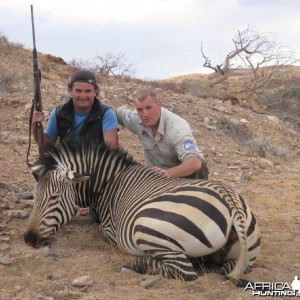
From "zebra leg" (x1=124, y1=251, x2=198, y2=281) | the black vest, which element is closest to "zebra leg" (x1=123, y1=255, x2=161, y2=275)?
"zebra leg" (x1=124, y1=251, x2=198, y2=281)

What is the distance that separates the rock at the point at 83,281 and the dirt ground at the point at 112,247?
3 cm

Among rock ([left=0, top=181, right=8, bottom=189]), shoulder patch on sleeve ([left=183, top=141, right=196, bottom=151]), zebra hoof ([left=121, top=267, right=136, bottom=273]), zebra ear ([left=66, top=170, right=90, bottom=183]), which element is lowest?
zebra hoof ([left=121, top=267, right=136, bottom=273])

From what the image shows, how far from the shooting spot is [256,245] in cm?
348

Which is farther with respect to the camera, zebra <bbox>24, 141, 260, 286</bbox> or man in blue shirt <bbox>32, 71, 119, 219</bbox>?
man in blue shirt <bbox>32, 71, 119, 219</bbox>

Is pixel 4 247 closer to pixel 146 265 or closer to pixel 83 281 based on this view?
pixel 83 281

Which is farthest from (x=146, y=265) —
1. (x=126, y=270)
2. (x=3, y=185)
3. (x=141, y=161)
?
(x=141, y=161)

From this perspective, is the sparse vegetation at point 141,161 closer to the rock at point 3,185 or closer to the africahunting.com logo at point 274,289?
the rock at point 3,185

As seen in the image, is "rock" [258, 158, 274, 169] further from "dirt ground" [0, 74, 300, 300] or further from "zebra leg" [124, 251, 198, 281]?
"zebra leg" [124, 251, 198, 281]

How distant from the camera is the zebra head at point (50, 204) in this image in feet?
12.4

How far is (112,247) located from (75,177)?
0.68 m

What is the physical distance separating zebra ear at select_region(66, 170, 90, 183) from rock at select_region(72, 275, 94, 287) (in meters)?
0.86

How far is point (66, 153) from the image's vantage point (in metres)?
4.05

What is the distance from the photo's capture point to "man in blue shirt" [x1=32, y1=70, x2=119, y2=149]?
4.81 meters

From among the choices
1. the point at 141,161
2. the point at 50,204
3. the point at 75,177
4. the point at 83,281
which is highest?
the point at 75,177
